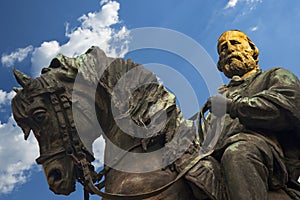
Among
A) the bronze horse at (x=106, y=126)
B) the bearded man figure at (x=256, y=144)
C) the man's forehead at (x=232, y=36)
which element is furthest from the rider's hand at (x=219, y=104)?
the man's forehead at (x=232, y=36)

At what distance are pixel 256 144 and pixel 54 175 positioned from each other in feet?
6.29

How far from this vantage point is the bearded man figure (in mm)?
4711

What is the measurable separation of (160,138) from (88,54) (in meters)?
1.21

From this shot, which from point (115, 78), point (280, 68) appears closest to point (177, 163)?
point (115, 78)

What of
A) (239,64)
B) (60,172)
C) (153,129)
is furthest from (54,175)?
(239,64)

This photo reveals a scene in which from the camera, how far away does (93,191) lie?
4871mm

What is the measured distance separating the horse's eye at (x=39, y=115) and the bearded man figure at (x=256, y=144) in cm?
135

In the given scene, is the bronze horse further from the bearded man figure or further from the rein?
the bearded man figure

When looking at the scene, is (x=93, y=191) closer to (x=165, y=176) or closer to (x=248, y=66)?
(x=165, y=176)

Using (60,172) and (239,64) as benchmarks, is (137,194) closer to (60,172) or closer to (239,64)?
(60,172)

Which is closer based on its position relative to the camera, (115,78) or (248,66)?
(115,78)

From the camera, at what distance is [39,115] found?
16.9ft

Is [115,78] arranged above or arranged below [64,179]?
above

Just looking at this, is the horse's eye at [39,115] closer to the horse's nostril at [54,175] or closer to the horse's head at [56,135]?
the horse's head at [56,135]
